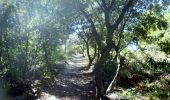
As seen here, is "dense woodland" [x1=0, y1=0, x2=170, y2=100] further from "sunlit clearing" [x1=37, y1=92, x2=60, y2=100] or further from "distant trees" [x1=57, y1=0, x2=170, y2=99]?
"sunlit clearing" [x1=37, y1=92, x2=60, y2=100]

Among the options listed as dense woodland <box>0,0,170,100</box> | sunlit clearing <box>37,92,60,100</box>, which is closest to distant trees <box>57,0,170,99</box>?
dense woodland <box>0,0,170,100</box>

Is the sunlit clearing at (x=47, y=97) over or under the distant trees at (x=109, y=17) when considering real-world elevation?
under

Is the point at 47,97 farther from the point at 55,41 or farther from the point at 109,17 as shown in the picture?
the point at 55,41

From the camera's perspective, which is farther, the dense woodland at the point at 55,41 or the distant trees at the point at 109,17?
the distant trees at the point at 109,17

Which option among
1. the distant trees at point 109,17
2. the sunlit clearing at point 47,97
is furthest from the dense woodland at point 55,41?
the sunlit clearing at point 47,97

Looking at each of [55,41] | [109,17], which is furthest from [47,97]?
[55,41]

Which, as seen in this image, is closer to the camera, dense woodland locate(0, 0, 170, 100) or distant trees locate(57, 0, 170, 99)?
dense woodland locate(0, 0, 170, 100)

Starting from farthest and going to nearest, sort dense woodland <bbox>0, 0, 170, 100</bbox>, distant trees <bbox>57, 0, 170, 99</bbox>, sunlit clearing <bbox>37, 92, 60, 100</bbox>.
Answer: sunlit clearing <bbox>37, 92, 60, 100</bbox>, distant trees <bbox>57, 0, 170, 99</bbox>, dense woodland <bbox>0, 0, 170, 100</bbox>

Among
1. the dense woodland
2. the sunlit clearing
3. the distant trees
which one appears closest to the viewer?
the dense woodland

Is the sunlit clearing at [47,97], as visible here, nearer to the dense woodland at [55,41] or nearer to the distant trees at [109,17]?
the dense woodland at [55,41]

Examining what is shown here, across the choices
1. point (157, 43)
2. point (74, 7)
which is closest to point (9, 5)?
point (74, 7)

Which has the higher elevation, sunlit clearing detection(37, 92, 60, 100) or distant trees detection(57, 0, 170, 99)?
distant trees detection(57, 0, 170, 99)

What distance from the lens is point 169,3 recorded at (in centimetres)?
1795

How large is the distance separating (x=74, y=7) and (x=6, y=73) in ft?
16.5
